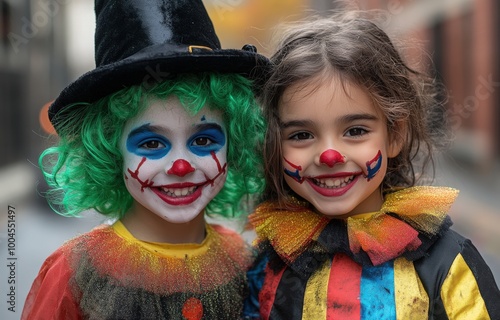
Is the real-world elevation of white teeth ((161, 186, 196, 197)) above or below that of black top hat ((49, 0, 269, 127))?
below

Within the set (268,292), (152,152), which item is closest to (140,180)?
(152,152)

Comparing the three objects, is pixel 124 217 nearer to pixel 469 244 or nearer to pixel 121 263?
pixel 121 263

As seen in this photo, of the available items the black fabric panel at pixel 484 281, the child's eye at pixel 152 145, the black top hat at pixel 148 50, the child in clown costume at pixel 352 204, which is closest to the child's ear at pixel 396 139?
the child in clown costume at pixel 352 204

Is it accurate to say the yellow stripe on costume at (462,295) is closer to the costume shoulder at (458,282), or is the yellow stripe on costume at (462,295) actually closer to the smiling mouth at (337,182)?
the costume shoulder at (458,282)

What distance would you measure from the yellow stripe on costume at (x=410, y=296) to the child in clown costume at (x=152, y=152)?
660 millimetres

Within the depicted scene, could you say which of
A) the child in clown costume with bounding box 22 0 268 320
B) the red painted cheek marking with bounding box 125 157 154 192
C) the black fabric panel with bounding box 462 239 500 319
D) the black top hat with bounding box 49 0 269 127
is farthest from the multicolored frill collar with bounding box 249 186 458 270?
the black top hat with bounding box 49 0 269 127

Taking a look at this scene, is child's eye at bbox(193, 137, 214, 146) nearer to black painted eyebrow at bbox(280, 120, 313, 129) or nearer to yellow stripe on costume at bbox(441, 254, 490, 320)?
black painted eyebrow at bbox(280, 120, 313, 129)

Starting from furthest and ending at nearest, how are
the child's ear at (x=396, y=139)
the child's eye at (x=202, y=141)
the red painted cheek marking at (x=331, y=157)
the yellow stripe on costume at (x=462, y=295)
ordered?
the child's ear at (x=396, y=139), the child's eye at (x=202, y=141), the red painted cheek marking at (x=331, y=157), the yellow stripe on costume at (x=462, y=295)

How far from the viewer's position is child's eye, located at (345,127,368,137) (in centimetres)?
251

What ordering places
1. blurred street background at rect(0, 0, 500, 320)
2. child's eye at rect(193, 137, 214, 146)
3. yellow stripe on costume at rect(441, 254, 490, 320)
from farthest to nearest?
blurred street background at rect(0, 0, 500, 320) < child's eye at rect(193, 137, 214, 146) < yellow stripe on costume at rect(441, 254, 490, 320)

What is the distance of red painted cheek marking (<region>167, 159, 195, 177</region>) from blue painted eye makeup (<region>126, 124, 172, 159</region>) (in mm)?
67

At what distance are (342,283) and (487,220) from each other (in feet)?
27.8

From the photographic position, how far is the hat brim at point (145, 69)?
7.63ft

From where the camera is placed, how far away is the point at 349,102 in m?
2.47
